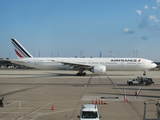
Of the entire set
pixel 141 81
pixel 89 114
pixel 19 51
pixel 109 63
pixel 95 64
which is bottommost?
pixel 141 81

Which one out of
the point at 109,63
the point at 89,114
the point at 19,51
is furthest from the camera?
the point at 19,51

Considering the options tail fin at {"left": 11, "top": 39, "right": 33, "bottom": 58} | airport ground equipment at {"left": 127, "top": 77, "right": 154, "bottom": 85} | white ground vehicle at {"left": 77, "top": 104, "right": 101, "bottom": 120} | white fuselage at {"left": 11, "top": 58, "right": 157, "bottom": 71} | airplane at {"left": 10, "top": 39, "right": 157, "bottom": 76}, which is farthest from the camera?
tail fin at {"left": 11, "top": 39, "right": 33, "bottom": 58}

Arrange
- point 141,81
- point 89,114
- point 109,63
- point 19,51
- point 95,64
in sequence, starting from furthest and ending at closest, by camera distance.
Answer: point 19,51
point 95,64
point 109,63
point 141,81
point 89,114

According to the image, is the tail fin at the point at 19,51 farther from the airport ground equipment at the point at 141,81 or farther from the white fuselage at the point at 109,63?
the airport ground equipment at the point at 141,81

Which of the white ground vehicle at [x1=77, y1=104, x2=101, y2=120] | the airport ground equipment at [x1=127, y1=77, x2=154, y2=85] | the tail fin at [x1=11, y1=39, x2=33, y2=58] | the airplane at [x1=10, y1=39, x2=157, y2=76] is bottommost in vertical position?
the airport ground equipment at [x1=127, y1=77, x2=154, y2=85]

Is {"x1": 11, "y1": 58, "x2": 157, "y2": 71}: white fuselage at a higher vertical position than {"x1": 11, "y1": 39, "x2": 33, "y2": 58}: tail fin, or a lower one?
lower

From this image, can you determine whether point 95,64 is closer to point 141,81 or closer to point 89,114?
point 141,81

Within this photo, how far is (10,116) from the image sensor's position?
1666 cm

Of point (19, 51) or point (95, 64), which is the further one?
point (19, 51)

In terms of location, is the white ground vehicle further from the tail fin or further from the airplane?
the tail fin

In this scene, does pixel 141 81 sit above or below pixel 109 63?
below

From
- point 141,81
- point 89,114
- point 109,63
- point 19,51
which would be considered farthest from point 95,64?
point 89,114

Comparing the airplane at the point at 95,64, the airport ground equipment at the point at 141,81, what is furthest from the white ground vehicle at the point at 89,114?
the airplane at the point at 95,64

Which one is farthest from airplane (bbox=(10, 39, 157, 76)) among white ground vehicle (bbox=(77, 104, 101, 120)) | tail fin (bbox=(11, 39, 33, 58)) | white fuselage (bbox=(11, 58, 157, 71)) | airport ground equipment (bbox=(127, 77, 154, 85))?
white ground vehicle (bbox=(77, 104, 101, 120))
